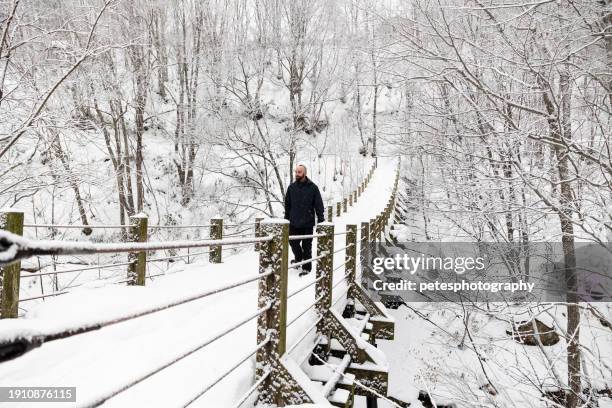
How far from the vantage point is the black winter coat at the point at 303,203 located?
776cm

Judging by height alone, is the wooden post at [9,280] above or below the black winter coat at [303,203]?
below

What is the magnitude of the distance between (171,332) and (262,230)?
6.08 ft

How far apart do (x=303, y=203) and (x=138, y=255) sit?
3037 mm

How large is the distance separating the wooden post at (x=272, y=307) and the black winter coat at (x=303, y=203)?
4.34 metres

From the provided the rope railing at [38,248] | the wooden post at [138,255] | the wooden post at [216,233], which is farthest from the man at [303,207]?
the rope railing at [38,248]

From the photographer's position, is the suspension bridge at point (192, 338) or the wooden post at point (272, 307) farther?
the wooden post at point (272, 307)

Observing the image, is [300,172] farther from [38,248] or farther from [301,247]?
[38,248]

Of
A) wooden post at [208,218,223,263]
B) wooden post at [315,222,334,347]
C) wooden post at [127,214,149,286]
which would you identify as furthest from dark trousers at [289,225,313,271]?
wooden post at [127,214,149,286]

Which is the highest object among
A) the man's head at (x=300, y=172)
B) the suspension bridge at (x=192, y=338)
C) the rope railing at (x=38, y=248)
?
the man's head at (x=300, y=172)

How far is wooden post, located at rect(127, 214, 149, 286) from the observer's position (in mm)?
6449

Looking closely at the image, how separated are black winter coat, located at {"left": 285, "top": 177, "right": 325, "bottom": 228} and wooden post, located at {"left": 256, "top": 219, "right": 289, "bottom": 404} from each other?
434 cm

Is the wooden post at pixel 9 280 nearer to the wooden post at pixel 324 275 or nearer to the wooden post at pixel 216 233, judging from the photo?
the wooden post at pixel 324 275

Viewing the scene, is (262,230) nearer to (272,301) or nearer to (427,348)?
(272,301)

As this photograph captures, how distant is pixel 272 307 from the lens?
3396 millimetres
